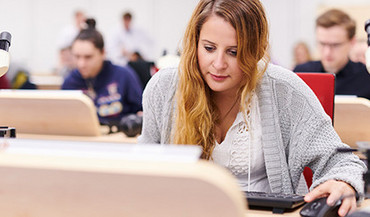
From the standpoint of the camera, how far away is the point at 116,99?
3441 millimetres

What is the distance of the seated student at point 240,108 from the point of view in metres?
1.60

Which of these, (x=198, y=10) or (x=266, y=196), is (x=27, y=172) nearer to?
(x=266, y=196)

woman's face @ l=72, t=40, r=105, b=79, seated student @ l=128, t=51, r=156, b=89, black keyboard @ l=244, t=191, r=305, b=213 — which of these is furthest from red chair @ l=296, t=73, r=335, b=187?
seated student @ l=128, t=51, r=156, b=89

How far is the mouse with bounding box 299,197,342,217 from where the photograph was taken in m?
1.23

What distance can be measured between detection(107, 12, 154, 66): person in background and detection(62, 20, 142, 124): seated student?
177 inches

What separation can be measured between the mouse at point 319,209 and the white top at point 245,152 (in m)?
0.44

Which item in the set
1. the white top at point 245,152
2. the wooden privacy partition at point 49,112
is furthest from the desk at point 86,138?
the white top at point 245,152

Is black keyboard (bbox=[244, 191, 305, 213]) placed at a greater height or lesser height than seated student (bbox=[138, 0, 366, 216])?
lesser

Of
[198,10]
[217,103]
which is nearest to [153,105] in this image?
[217,103]

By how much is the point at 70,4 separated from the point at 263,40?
721cm

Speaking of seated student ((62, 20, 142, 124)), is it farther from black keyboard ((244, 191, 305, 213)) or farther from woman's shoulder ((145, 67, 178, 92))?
black keyboard ((244, 191, 305, 213))

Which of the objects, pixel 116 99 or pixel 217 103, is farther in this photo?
pixel 116 99

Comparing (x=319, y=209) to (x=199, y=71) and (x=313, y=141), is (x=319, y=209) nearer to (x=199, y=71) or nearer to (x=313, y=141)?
(x=313, y=141)

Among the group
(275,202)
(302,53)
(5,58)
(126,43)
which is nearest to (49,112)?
(5,58)
